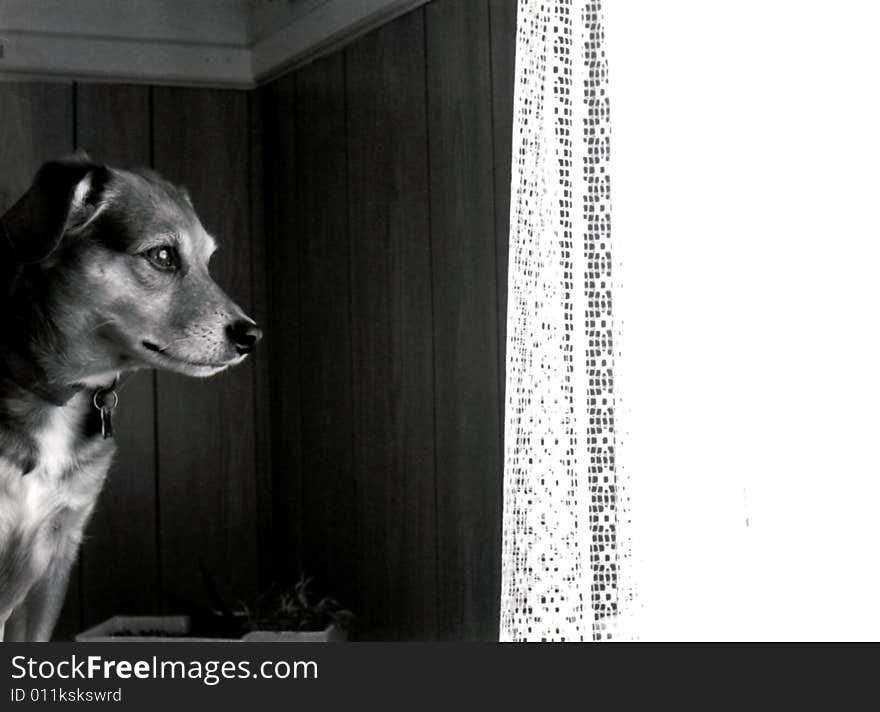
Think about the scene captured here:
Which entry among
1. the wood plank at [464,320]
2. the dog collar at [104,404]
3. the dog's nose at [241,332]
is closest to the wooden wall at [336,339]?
the wood plank at [464,320]

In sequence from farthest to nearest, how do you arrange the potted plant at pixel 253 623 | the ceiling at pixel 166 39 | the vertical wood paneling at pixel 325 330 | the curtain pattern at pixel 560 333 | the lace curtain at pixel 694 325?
the ceiling at pixel 166 39
the vertical wood paneling at pixel 325 330
the potted plant at pixel 253 623
the curtain pattern at pixel 560 333
the lace curtain at pixel 694 325

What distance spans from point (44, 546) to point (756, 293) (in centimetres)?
88

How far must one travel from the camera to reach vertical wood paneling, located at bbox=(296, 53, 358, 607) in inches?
72.3

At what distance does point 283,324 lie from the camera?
2049mm

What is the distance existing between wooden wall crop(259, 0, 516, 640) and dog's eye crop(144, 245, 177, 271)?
38cm

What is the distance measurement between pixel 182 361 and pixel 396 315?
406 millimetres

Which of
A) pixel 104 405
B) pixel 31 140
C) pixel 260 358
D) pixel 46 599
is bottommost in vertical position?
pixel 46 599

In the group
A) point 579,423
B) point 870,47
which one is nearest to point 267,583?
point 579,423

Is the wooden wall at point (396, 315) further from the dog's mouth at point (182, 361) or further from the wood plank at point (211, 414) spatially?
the dog's mouth at point (182, 361)

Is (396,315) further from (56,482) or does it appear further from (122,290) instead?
(56,482)

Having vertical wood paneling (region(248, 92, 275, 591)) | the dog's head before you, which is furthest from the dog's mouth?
vertical wood paneling (region(248, 92, 275, 591))

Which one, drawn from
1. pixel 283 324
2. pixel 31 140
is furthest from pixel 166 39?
pixel 283 324

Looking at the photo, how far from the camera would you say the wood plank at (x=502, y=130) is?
1.41 metres

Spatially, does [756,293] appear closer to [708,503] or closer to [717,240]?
[717,240]
